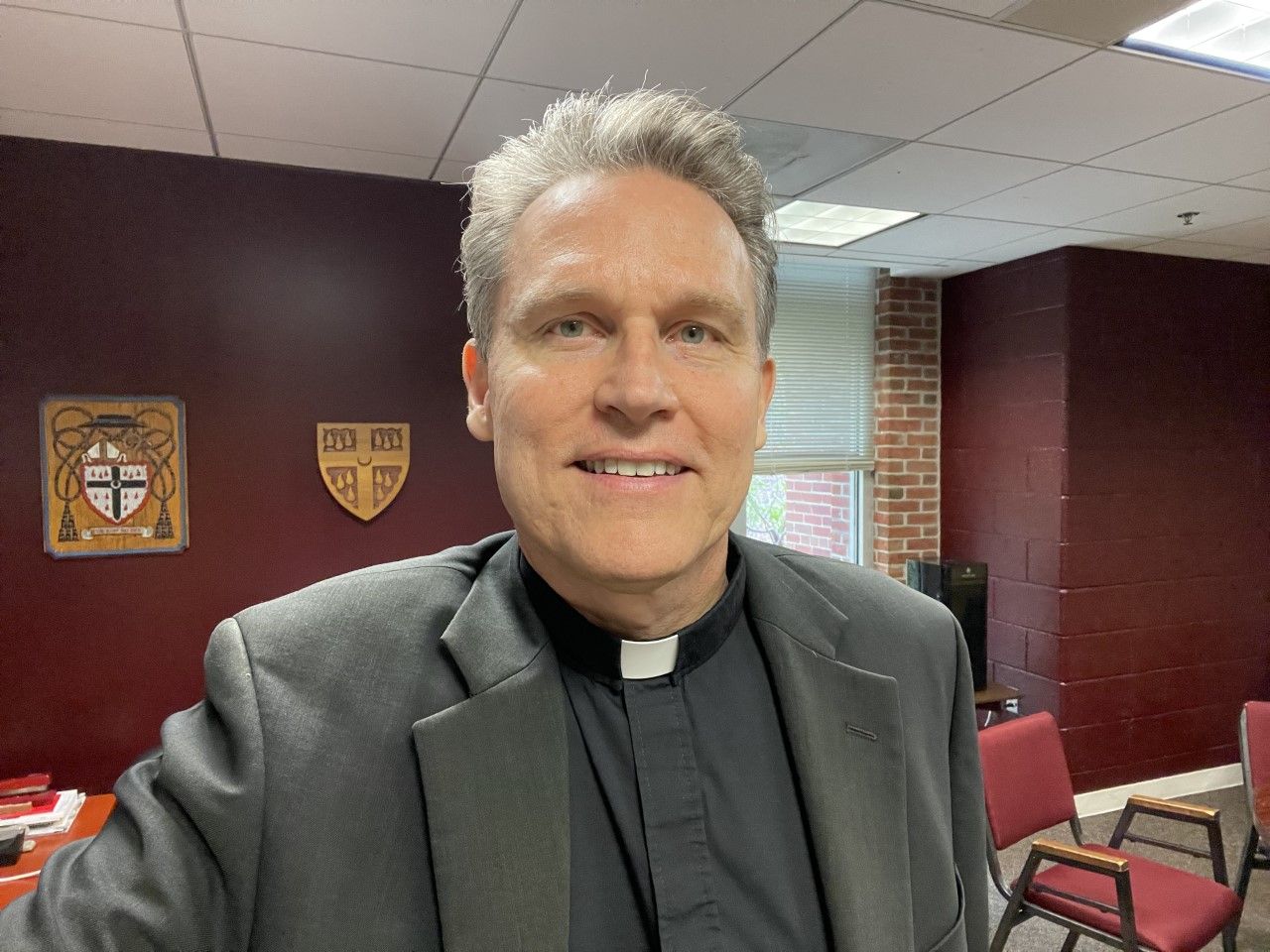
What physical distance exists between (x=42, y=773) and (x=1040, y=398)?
4625 millimetres

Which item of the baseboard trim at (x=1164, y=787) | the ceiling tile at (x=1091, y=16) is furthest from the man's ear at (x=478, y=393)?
the baseboard trim at (x=1164, y=787)

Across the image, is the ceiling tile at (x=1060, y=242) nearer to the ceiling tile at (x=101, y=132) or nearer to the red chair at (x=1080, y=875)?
the red chair at (x=1080, y=875)

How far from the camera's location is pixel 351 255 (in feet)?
10.0

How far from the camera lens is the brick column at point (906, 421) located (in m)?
4.88

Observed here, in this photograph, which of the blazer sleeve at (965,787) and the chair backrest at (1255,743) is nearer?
the blazer sleeve at (965,787)

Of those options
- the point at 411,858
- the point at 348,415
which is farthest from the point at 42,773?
the point at 411,858

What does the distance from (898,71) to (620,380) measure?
70.2 inches

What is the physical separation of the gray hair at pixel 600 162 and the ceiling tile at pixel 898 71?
3.74 ft

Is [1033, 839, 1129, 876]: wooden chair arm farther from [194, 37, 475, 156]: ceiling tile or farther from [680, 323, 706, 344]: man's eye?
[194, 37, 475, 156]: ceiling tile

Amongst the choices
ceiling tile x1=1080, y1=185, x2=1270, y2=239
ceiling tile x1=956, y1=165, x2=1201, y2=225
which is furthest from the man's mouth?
ceiling tile x1=1080, y1=185, x2=1270, y2=239

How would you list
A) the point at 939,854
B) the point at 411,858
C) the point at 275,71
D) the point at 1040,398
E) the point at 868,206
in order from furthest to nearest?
the point at 1040,398, the point at 868,206, the point at 275,71, the point at 939,854, the point at 411,858

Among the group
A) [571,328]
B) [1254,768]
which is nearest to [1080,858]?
[1254,768]

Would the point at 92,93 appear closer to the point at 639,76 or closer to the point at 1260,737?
the point at 639,76

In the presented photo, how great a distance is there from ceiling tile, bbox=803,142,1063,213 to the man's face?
85.6 inches
